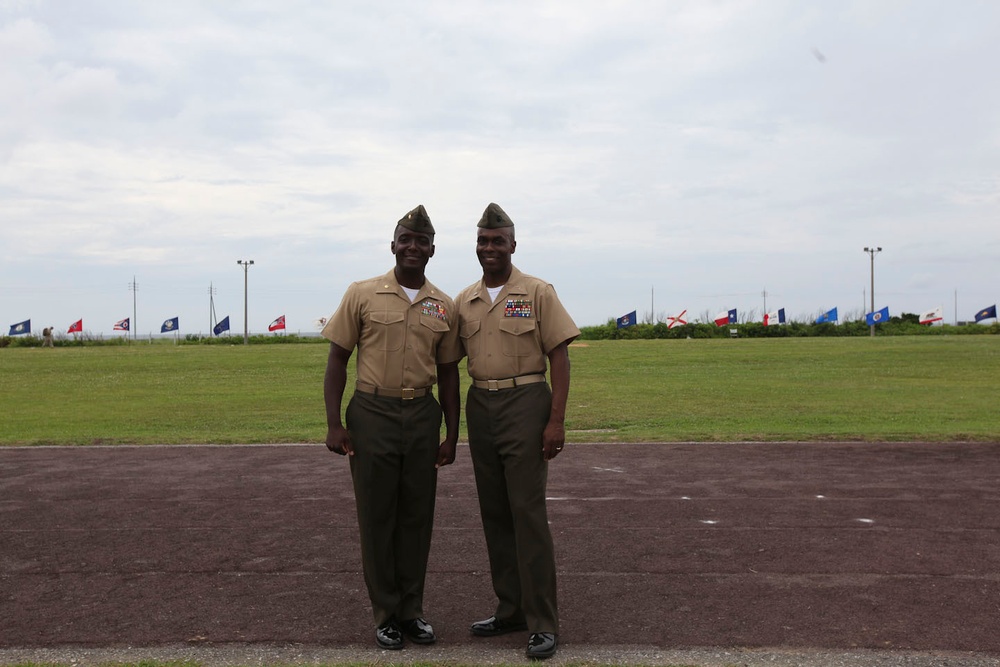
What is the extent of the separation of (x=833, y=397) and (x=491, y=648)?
16.5 meters

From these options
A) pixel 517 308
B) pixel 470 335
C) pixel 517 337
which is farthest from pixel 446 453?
pixel 517 308

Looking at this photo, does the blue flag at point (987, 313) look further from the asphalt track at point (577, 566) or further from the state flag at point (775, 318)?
the asphalt track at point (577, 566)

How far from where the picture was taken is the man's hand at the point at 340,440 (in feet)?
16.2

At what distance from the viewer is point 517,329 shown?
482cm

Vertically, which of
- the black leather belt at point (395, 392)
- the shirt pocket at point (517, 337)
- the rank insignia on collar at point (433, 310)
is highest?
the rank insignia on collar at point (433, 310)

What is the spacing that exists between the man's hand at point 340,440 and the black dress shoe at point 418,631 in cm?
91

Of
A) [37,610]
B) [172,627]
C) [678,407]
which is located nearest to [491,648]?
[172,627]

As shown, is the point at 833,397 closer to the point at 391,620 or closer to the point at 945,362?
the point at 945,362

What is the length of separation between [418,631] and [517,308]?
5.57 ft

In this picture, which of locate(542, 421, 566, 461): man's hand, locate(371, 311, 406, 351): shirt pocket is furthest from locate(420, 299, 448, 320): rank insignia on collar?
locate(542, 421, 566, 461): man's hand

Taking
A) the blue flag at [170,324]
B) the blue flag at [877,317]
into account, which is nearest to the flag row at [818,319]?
the blue flag at [877,317]

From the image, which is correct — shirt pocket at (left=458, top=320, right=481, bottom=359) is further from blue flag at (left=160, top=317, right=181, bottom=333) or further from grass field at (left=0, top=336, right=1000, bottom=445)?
blue flag at (left=160, top=317, right=181, bottom=333)

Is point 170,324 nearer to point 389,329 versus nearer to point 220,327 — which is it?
point 220,327

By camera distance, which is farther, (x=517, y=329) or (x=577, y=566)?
(x=577, y=566)
